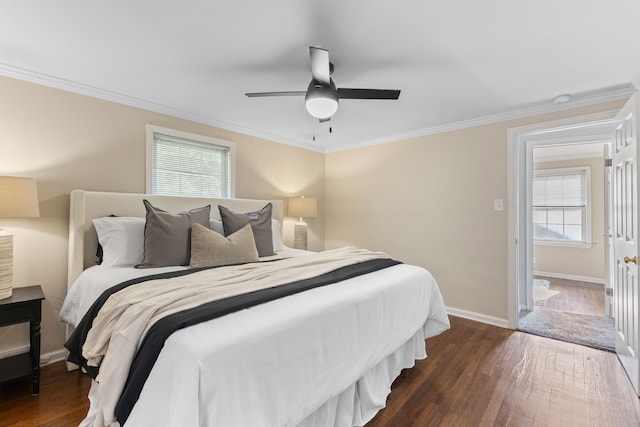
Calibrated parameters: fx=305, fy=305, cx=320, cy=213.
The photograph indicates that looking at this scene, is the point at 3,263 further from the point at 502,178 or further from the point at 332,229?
the point at 502,178

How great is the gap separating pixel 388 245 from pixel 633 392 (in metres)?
2.64

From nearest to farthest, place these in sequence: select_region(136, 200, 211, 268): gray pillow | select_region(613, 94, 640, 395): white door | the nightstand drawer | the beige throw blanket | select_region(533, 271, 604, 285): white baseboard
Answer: the beige throw blanket
the nightstand drawer
select_region(613, 94, 640, 395): white door
select_region(136, 200, 211, 268): gray pillow
select_region(533, 271, 604, 285): white baseboard

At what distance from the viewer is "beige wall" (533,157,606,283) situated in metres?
5.21

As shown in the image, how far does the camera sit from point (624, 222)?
2367mm

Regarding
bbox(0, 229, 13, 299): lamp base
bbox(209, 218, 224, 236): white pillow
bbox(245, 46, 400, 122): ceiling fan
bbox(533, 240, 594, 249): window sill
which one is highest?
bbox(245, 46, 400, 122): ceiling fan

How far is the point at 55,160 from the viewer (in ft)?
8.35

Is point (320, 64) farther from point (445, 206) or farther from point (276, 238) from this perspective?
point (445, 206)

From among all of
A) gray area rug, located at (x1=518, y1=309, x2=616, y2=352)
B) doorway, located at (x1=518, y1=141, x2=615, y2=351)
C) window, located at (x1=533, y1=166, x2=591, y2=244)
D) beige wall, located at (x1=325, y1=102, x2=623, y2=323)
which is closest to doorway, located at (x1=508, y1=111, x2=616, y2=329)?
beige wall, located at (x1=325, y1=102, x2=623, y2=323)

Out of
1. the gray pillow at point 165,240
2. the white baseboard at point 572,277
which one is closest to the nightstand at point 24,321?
the gray pillow at point 165,240

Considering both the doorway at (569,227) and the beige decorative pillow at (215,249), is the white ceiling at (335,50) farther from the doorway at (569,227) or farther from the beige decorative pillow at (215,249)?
the doorway at (569,227)

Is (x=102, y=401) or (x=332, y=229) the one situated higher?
(x=332, y=229)

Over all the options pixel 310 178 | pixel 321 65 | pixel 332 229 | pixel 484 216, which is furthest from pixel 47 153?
pixel 484 216

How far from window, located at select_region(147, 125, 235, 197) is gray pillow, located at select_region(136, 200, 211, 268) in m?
0.89

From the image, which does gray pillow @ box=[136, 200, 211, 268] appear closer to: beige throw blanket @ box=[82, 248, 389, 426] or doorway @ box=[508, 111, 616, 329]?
beige throw blanket @ box=[82, 248, 389, 426]
